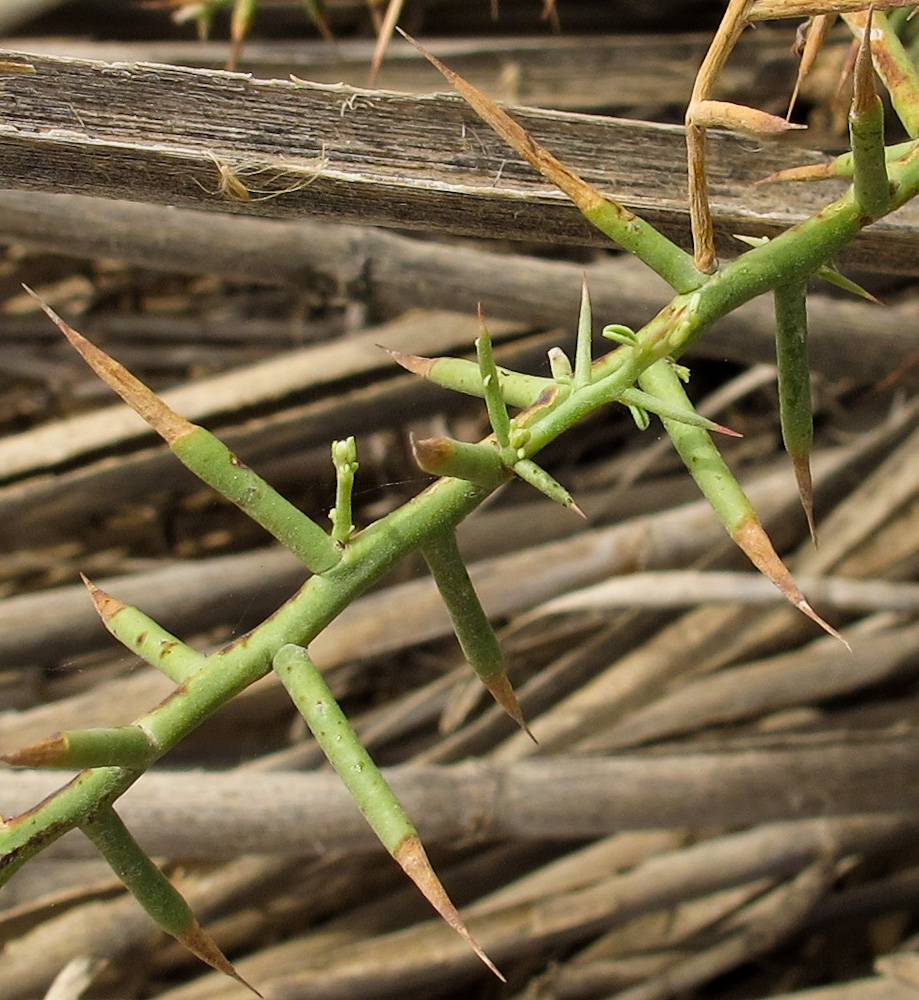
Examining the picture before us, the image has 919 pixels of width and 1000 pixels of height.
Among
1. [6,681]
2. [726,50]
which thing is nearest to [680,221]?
[726,50]

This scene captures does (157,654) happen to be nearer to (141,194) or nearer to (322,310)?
(141,194)

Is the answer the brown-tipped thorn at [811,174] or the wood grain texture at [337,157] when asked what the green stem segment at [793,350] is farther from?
the wood grain texture at [337,157]

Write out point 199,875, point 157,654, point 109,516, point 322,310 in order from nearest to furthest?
point 157,654 → point 199,875 → point 109,516 → point 322,310

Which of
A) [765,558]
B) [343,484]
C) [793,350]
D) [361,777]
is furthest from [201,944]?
[793,350]

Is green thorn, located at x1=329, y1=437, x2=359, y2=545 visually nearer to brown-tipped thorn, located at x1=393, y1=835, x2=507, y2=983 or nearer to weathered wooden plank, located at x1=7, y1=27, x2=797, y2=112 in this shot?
brown-tipped thorn, located at x1=393, y1=835, x2=507, y2=983

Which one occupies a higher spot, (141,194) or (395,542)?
(141,194)

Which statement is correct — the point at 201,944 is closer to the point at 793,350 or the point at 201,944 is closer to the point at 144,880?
the point at 144,880
